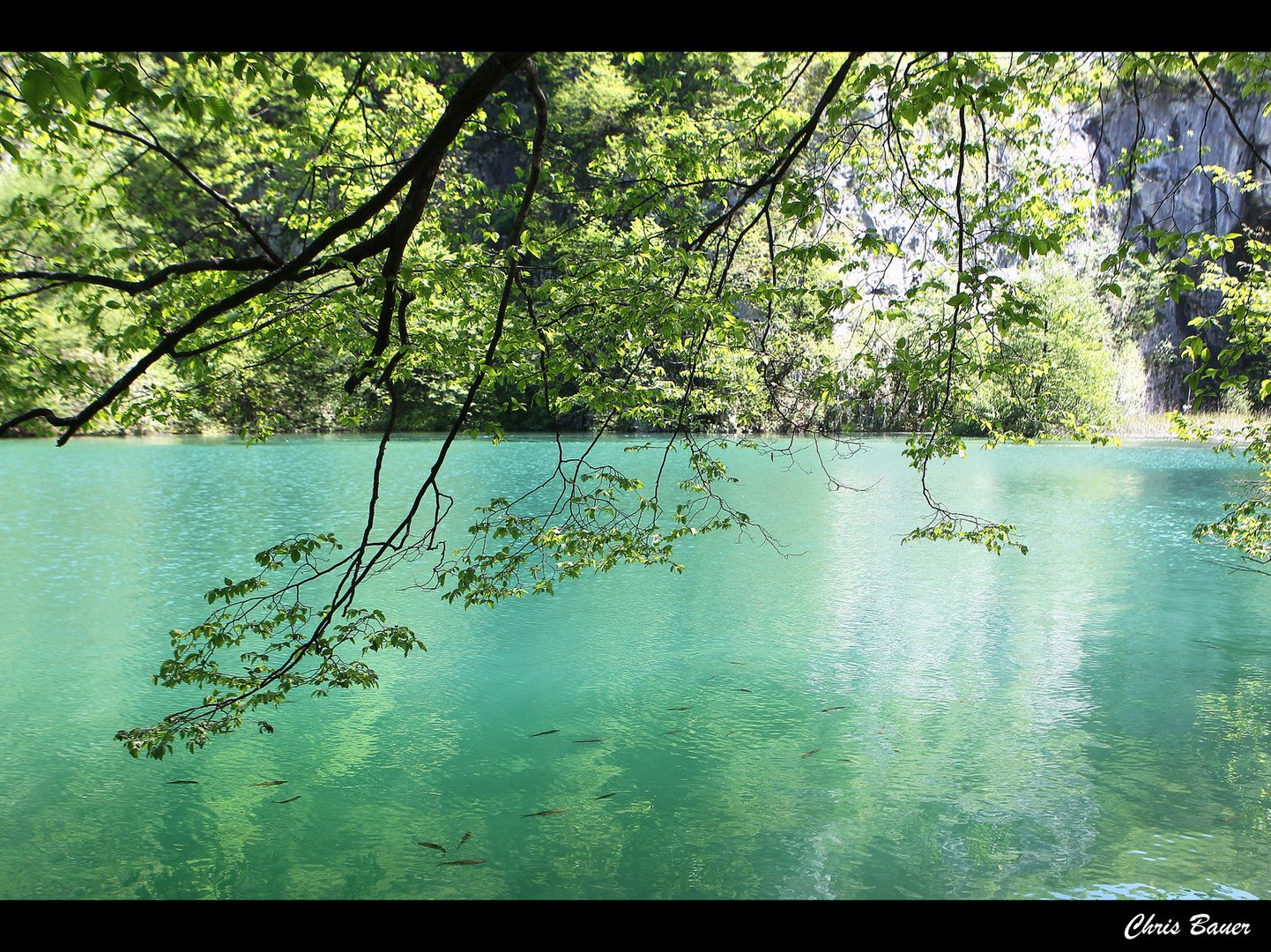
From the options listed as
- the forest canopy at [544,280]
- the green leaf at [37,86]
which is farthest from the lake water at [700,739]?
the green leaf at [37,86]

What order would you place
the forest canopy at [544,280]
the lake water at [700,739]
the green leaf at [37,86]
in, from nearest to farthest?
the green leaf at [37,86] < the forest canopy at [544,280] < the lake water at [700,739]

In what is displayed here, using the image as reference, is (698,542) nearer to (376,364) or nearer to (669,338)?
(669,338)

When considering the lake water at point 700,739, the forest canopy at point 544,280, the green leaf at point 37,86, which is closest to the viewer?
the green leaf at point 37,86

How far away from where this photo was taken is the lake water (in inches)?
158

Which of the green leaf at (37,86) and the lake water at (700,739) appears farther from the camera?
the lake water at (700,739)

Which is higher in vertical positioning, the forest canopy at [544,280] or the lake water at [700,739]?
the forest canopy at [544,280]

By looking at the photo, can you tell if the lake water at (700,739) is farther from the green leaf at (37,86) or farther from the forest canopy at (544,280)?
the green leaf at (37,86)

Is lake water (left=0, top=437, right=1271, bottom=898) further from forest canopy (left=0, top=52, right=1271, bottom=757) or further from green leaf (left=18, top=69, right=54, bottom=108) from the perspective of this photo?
green leaf (left=18, top=69, right=54, bottom=108)

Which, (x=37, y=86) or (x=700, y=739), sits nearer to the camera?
(x=37, y=86)

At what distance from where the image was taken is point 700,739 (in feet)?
18.2

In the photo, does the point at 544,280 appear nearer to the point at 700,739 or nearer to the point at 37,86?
the point at 700,739

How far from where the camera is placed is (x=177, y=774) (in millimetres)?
4961

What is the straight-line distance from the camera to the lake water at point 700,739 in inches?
158

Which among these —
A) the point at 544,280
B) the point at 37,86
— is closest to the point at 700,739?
the point at 544,280
